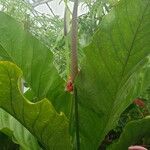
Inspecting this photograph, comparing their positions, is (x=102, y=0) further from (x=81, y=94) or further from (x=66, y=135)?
(x=66, y=135)

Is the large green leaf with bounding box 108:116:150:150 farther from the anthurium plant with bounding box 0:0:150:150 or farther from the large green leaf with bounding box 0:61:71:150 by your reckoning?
the large green leaf with bounding box 0:61:71:150

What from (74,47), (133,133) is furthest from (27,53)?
(133,133)

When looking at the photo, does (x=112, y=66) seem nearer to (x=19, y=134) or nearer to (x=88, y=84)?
(x=88, y=84)

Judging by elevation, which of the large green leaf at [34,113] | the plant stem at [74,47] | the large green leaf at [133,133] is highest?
the plant stem at [74,47]

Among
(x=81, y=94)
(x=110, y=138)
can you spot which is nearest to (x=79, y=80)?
(x=81, y=94)

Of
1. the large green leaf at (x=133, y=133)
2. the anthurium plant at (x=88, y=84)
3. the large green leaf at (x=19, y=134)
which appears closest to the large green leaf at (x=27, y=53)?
the anthurium plant at (x=88, y=84)

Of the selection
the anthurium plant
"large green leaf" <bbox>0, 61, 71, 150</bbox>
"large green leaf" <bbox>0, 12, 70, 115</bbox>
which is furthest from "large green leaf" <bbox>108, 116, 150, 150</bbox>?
"large green leaf" <bbox>0, 12, 70, 115</bbox>

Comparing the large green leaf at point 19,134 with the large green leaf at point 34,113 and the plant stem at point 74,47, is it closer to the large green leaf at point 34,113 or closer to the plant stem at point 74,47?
the large green leaf at point 34,113
